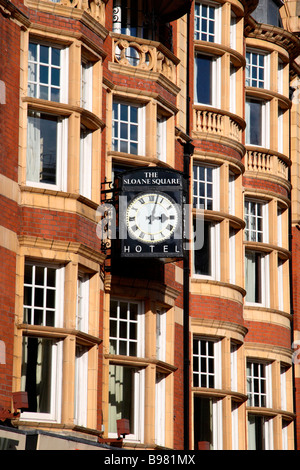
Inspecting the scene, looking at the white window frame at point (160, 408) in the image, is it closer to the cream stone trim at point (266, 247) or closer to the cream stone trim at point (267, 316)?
the cream stone trim at point (267, 316)

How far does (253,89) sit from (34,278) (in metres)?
12.1

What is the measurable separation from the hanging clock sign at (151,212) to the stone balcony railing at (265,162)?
7567 mm

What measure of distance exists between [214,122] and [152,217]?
6.21m

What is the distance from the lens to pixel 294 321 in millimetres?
33031

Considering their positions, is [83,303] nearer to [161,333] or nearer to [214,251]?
[161,333]

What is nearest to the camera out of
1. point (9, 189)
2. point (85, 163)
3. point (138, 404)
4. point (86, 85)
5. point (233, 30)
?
point (9, 189)

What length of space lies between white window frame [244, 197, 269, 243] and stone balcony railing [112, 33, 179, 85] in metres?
5.53

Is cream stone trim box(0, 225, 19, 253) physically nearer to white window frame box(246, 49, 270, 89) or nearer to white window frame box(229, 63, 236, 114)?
white window frame box(229, 63, 236, 114)

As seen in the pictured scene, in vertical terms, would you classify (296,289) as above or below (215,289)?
above

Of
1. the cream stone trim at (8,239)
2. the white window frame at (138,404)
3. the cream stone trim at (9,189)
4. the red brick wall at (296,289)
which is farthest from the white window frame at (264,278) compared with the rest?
the cream stone trim at (8,239)

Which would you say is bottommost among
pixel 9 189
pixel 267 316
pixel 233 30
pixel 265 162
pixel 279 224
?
pixel 267 316

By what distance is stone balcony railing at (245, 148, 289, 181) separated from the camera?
31594 millimetres

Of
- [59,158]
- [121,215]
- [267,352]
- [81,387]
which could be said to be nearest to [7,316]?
[81,387]

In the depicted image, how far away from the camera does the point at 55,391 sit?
21.9 m
